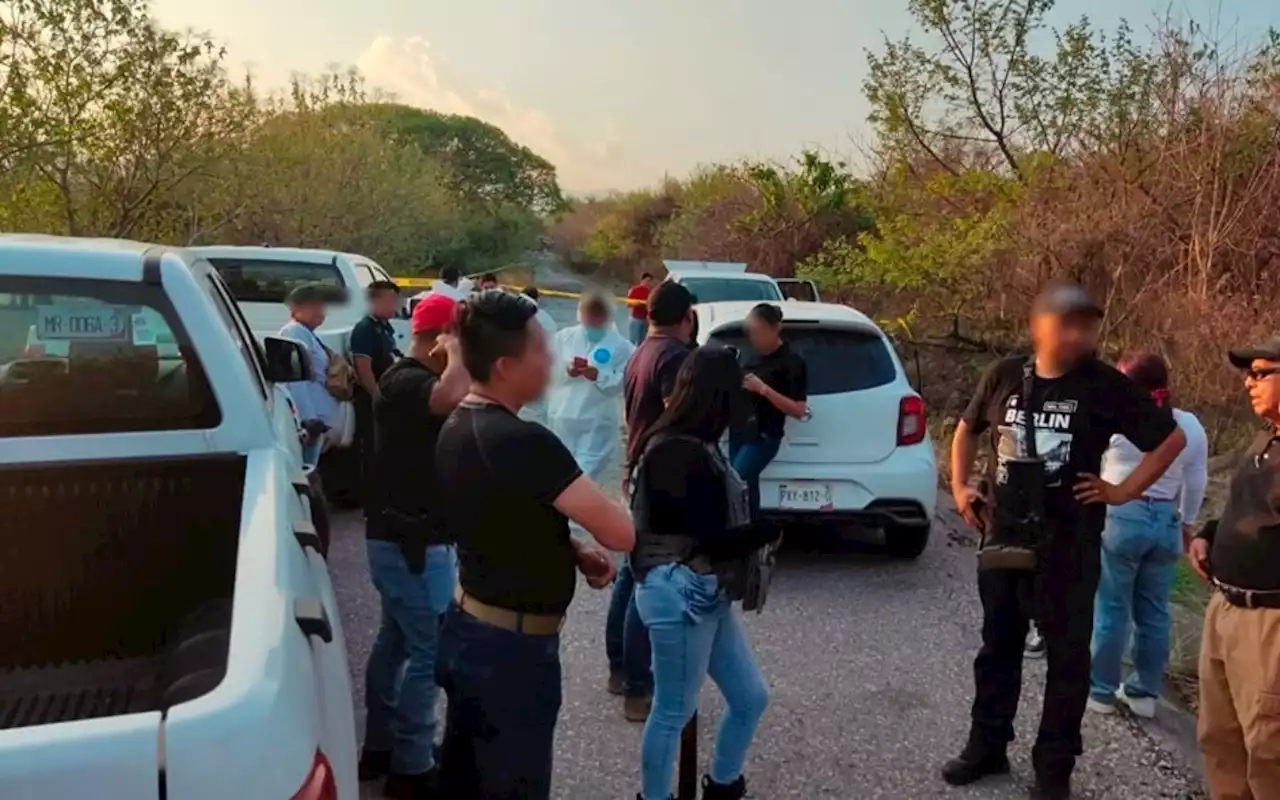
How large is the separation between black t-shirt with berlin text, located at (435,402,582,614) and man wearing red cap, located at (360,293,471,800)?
2.67 ft

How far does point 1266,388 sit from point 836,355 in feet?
11.4

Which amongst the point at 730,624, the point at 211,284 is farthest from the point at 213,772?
the point at 211,284

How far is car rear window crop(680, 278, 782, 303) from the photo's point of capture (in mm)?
13258

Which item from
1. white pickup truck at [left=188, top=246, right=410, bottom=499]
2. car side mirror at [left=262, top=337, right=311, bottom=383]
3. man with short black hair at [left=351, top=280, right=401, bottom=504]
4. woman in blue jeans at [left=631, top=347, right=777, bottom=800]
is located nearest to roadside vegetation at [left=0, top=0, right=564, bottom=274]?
white pickup truck at [left=188, top=246, right=410, bottom=499]

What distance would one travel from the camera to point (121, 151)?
14.3 metres

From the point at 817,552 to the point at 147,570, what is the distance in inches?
196

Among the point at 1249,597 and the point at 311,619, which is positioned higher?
the point at 311,619

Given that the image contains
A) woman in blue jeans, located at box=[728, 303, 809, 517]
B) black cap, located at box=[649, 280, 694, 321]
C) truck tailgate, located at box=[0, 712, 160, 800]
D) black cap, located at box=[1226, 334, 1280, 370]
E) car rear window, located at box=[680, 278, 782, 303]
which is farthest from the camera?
car rear window, located at box=[680, 278, 782, 303]

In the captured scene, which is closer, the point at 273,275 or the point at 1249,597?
the point at 1249,597

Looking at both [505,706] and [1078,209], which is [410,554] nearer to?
[505,706]

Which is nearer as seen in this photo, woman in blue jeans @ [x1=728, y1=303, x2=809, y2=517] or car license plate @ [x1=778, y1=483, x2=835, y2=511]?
woman in blue jeans @ [x1=728, y1=303, x2=809, y2=517]

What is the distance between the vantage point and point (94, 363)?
3.74 meters

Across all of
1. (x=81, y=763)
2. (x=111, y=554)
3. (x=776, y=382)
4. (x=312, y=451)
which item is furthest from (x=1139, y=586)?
(x=312, y=451)

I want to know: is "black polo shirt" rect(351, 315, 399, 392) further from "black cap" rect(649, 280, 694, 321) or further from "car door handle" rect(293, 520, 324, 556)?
"car door handle" rect(293, 520, 324, 556)
